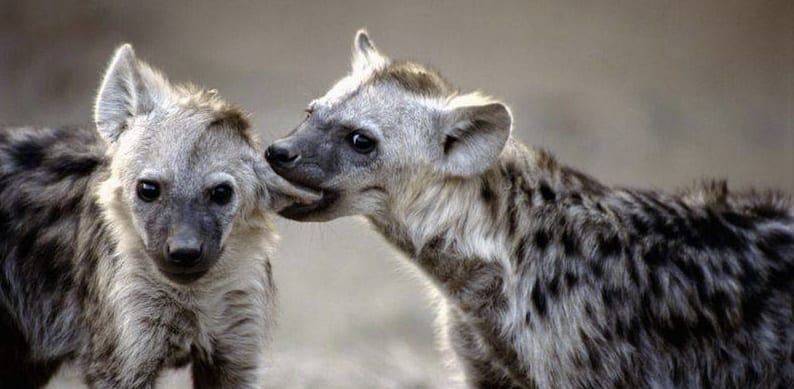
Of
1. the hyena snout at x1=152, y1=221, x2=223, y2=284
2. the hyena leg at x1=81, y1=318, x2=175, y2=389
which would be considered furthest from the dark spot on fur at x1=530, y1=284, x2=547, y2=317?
the hyena leg at x1=81, y1=318, x2=175, y2=389

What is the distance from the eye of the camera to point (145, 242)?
3555 millimetres

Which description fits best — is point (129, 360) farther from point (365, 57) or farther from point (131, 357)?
point (365, 57)

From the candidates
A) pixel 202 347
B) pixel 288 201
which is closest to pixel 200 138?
pixel 288 201

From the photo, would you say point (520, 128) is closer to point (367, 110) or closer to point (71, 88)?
point (71, 88)

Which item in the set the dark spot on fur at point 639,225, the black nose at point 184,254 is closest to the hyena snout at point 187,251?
the black nose at point 184,254

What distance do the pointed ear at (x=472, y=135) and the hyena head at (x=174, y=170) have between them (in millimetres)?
437

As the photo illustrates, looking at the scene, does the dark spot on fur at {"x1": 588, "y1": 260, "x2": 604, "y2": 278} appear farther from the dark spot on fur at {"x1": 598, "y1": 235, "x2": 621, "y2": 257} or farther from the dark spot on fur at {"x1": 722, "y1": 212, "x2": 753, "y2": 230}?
the dark spot on fur at {"x1": 722, "y1": 212, "x2": 753, "y2": 230}

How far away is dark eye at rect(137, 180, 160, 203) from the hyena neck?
0.54m

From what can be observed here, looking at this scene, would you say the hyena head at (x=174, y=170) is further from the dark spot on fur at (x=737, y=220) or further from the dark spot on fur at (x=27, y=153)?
the dark spot on fur at (x=737, y=220)

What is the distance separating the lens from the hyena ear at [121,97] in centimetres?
377

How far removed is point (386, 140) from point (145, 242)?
63 centimetres

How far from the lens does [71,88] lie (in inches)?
281

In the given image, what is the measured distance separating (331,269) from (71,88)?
162 cm

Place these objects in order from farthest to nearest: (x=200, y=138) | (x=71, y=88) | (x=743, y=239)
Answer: (x=71, y=88), (x=743, y=239), (x=200, y=138)
